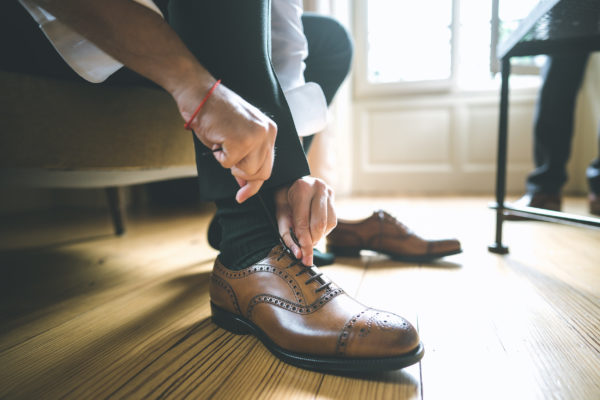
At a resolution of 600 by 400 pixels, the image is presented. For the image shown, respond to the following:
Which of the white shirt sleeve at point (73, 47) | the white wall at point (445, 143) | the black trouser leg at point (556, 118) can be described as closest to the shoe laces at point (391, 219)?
the white shirt sleeve at point (73, 47)

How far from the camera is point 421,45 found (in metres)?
2.66

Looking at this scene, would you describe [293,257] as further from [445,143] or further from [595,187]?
[445,143]

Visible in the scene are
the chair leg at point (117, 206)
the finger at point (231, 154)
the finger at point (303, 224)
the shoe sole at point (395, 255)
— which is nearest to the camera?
the finger at point (231, 154)

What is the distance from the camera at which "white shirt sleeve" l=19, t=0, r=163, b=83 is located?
37 cm

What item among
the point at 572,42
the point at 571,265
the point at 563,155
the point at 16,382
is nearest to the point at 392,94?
the point at 563,155

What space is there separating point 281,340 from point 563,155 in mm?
1433

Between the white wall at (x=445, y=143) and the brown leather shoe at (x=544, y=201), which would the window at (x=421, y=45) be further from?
the brown leather shoe at (x=544, y=201)

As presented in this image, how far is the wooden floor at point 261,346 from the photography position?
1.13ft

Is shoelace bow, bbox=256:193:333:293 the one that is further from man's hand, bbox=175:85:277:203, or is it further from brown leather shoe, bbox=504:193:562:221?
brown leather shoe, bbox=504:193:562:221

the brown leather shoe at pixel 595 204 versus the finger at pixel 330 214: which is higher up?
the finger at pixel 330 214

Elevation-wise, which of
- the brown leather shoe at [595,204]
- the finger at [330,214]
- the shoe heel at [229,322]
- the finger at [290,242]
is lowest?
the brown leather shoe at [595,204]

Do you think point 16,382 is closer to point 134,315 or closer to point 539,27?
point 134,315

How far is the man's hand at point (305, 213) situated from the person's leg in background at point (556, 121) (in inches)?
46.4

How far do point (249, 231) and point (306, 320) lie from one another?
14cm
